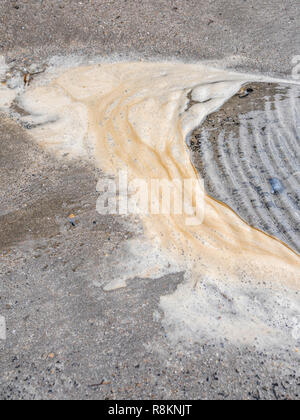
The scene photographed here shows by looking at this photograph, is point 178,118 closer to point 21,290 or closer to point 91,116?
point 91,116

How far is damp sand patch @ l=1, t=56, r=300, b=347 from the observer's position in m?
3.81

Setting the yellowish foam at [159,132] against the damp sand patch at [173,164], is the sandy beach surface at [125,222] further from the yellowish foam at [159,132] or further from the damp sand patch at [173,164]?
the yellowish foam at [159,132]

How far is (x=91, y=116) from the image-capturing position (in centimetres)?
584

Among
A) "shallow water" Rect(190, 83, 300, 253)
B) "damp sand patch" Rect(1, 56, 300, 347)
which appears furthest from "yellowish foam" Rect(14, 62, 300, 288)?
"shallow water" Rect(190, 83, 300, 253)

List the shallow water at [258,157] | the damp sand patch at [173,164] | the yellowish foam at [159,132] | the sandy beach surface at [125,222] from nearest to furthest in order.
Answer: the sandy beach surface at [125,222]
the damp sand patch at [173,164]
the yellowish foam at [159,132]
the shallow water at [258,157]

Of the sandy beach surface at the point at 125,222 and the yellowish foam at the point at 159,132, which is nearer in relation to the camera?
the sandy beach surface at the point at 125,222

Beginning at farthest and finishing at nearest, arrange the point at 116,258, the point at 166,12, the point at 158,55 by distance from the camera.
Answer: the point at 166,12 < the point at 158,55 < the point at 116,258

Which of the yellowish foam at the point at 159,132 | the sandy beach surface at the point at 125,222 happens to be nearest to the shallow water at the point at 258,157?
the sandy beach surface at the point at 125,222

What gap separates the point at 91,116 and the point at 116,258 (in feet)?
8.30

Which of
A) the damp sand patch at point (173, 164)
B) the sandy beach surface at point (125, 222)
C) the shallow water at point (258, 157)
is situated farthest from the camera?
the shallow water at point (258, 157)

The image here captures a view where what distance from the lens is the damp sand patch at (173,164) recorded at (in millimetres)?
3806

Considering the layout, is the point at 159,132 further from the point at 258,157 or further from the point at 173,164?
the point at 258,157
